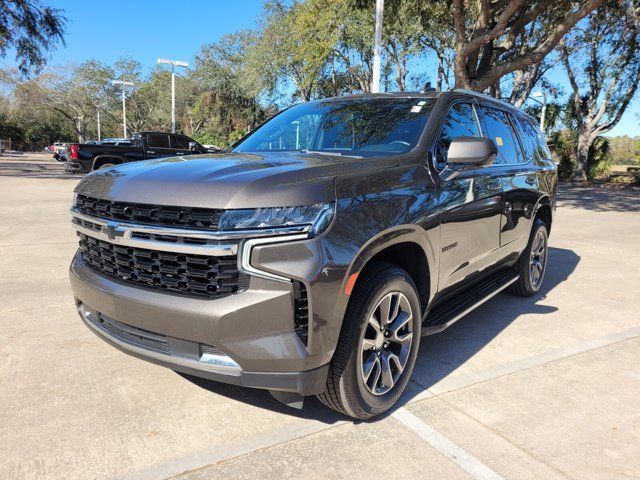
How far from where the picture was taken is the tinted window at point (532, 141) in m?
5.04

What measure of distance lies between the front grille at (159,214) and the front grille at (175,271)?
0.14 m

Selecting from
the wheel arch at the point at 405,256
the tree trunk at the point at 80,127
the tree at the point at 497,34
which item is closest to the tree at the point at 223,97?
the tree at the point at 497,34

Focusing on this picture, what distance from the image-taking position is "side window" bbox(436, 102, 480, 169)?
3318mm

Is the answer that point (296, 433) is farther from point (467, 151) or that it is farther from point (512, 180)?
point (512, 180)

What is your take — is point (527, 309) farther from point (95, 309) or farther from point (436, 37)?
point (436, 37)

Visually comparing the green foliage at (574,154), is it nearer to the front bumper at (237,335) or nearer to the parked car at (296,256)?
the parked car at (296,256)

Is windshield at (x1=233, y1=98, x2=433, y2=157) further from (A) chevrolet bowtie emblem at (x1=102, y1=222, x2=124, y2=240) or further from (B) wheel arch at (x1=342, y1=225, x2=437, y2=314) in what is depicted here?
(A) chevrolet bowtie emblem at (x1=102, y1=222, x2=124, y2=240)

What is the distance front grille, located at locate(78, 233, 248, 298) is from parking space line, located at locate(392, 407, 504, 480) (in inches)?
52.4

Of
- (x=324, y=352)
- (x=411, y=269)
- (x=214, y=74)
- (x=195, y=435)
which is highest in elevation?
(x=214, y=74)

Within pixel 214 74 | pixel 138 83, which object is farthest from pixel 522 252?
pixel 138 83

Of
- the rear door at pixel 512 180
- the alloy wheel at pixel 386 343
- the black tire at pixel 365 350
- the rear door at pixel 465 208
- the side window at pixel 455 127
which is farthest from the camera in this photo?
the rear door at pixel 512 180

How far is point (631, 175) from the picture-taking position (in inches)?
1053

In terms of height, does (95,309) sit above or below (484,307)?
above

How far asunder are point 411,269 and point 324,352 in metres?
1.05
